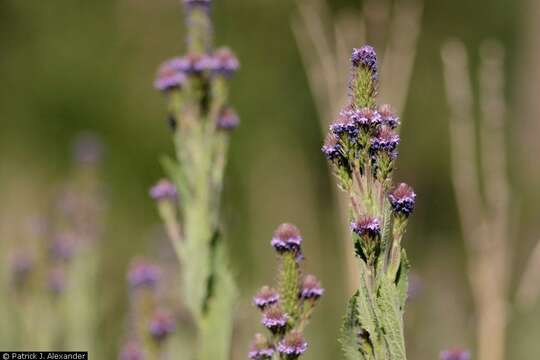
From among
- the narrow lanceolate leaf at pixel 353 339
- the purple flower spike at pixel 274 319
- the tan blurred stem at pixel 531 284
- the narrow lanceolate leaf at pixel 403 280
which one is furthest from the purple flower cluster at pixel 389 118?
the tan blurred stem at pixel 531 284

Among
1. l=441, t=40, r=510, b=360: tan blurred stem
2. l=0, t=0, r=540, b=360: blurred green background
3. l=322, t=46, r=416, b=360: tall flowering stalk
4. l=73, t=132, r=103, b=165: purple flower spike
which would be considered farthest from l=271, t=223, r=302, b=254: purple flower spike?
l=0, t=0, r=540, b=360: blurred green background

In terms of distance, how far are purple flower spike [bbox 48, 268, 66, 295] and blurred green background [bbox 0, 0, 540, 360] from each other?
12.0 feet

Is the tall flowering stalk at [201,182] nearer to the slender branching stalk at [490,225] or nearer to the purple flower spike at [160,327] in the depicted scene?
the purple flower spike at [160,327]

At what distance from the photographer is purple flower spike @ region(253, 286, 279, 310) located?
2008mm

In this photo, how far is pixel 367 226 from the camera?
1.82 meters

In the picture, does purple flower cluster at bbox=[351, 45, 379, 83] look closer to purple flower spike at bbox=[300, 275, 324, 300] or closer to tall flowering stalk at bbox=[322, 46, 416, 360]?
tall flowering stalk at bbox=[322, 46, 416, 360]

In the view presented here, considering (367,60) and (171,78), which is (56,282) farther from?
(367,60)

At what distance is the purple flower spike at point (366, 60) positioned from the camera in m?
1.89

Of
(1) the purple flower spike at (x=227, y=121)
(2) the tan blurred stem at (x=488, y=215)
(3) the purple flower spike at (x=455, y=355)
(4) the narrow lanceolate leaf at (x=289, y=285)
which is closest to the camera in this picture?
(4) the narrow lanceolate leaf at (x=289, y=285)

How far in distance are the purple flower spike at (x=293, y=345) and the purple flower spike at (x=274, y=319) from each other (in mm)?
35

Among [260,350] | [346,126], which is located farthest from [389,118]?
[260,350]

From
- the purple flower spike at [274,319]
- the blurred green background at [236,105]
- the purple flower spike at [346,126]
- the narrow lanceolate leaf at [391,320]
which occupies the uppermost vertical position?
the blurred green background at [236,105]

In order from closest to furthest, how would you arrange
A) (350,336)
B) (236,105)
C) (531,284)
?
(350,336)
(531,284)
(236,105)

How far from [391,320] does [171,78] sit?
1677 mm
